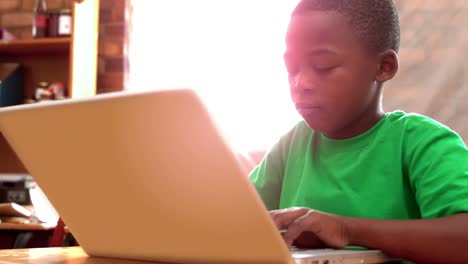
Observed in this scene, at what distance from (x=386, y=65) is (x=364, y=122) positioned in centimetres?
10

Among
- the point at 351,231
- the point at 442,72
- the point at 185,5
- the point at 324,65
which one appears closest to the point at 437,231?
the point at 351,231

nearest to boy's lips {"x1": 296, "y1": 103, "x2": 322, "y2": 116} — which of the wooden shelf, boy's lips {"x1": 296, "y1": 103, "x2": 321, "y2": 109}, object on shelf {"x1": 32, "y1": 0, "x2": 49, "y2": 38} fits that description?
boy's lips {"x1": 296, "y1": 103, "x2": 321, "y2": 109}

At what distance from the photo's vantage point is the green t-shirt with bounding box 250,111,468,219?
2.76ft

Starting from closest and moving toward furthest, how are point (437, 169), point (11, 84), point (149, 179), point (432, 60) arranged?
point (149, 179) < point (437, 169) < point (432, 60) < point (11, 84)

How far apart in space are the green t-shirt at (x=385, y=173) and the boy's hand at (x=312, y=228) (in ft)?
0.49

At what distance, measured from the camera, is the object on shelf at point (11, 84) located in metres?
2.93

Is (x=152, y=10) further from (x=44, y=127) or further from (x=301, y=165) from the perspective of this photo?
(x=44, y=127)

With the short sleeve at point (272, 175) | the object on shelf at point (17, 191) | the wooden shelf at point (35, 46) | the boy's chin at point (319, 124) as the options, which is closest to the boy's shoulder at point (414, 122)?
the boy's chin at point (319, 124)

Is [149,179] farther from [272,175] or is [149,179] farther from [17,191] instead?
[17,191]

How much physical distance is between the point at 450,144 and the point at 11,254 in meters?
0.61

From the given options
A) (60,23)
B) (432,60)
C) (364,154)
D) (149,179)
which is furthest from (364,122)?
(60,23)

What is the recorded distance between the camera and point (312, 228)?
74 centimetres

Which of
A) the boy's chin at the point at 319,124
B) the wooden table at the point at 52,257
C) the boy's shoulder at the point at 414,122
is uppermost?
the boy's shoulder at the point at 414,122

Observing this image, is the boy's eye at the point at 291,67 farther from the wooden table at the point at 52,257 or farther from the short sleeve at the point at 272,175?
the wooden table at the point at 52,257
